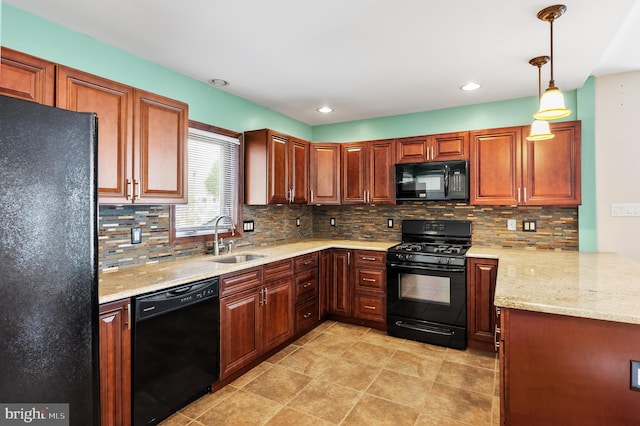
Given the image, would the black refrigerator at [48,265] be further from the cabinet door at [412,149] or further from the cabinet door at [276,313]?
the cabinet door at [412,149]

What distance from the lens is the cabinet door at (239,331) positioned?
8.17ft

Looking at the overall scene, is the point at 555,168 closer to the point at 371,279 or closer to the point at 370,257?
the point at 370,257

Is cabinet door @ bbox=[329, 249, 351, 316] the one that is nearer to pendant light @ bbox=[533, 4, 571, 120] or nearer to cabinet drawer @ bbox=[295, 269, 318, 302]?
cabinet drawer @ bbox=[295, 269, 318, 302]

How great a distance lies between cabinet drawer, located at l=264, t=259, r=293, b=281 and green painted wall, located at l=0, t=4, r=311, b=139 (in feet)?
4.78

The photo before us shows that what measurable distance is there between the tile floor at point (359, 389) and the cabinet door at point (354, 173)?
65.9 inches

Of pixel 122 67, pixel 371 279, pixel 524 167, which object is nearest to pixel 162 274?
pixel 122 67

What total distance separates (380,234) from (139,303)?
3.03 meters

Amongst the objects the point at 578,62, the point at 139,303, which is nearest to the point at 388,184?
the point at 578,62

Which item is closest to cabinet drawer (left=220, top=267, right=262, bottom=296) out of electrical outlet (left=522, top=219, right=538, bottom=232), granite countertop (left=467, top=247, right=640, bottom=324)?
granite countertop (left=467, top=247, right=640, bottom=324)

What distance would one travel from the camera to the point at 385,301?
11.9 feet

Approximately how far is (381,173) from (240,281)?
2.13 meters

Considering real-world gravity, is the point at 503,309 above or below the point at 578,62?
below

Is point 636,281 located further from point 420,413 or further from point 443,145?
point 443,145

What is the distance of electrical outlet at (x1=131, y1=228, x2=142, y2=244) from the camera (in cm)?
249
